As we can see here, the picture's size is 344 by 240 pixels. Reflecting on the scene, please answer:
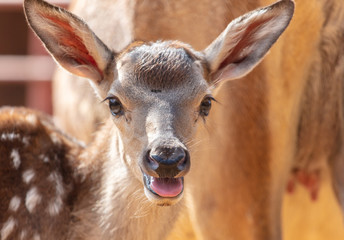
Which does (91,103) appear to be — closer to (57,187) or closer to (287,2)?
(57,187)

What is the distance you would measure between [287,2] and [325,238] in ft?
7.06

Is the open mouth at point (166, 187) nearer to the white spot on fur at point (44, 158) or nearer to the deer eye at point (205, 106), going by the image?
the deer eye at point (205, 106)

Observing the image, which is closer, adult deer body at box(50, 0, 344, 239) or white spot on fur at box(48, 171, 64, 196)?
white spot on fur at box(48, 171, 64, 196)

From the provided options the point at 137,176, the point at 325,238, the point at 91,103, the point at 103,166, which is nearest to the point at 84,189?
the point at 103,166

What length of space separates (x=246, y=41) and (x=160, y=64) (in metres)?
0.44

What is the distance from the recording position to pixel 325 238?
504 cm

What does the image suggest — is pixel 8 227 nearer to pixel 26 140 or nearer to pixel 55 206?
pixel 55 206

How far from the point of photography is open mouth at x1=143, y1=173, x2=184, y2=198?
2975mm

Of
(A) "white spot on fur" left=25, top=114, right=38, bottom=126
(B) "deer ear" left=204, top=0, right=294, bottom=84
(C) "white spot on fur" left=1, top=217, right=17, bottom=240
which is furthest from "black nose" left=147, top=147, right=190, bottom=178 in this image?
(A) "white spot on fur" left=25, top=114, right=38, bottom=126

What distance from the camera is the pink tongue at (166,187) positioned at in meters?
2.97

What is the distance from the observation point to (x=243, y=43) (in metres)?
3.44

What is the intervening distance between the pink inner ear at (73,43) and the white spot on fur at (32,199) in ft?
1.74

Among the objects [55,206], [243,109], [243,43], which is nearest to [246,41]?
[243,43]

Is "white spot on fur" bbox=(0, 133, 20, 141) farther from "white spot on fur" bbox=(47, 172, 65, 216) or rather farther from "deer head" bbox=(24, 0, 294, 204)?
"deer head" bbox=(24, 0, 294, 204)
